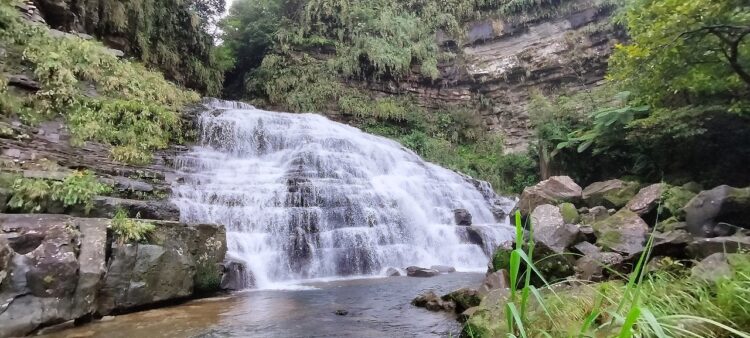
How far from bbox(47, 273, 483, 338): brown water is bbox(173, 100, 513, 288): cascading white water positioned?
1787mm

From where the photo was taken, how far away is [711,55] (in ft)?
20.9

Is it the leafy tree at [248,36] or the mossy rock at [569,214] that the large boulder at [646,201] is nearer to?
the mossy rock at [569,214]

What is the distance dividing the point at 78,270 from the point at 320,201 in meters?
5.37

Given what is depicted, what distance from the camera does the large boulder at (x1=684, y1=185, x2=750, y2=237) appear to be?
5.46 metres

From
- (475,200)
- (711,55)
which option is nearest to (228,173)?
(475,200)

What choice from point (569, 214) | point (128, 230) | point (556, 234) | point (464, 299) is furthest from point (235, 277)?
point (569, 214)

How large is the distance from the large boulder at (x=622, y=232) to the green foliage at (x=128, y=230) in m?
6.18

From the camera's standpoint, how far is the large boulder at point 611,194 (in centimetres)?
791

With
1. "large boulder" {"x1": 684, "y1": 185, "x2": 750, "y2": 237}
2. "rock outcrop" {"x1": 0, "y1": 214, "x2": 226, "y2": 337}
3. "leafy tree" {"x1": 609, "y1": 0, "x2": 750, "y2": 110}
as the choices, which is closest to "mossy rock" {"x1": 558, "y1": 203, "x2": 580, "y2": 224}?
"large boulder" {"x1": 684, "y1": 185, "x2": 750, "y2": 237}

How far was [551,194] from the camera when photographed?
8812 mm

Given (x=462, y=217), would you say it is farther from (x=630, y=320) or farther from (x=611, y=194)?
(x=630, y=320)

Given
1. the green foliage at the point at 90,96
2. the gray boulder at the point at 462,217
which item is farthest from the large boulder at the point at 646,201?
the green foliage at the point at 90,96

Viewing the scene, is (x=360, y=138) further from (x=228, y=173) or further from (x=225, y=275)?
(x=225, y=275)

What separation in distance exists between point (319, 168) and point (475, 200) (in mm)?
5141
